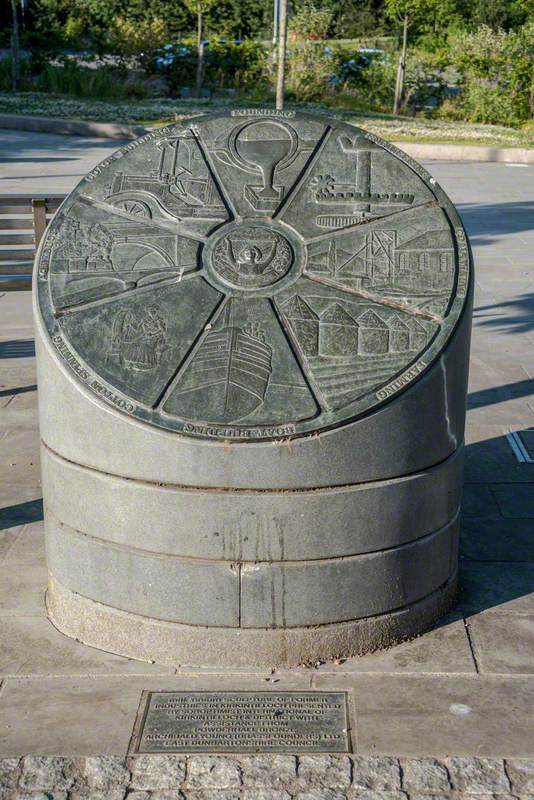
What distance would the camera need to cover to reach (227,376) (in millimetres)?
4121

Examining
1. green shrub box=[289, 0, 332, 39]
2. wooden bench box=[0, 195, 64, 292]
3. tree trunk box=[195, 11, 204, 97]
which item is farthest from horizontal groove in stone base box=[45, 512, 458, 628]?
green shrub box=[289, 0, 332, 39]

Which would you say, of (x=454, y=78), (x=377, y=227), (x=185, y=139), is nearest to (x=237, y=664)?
(x=377, y=227)

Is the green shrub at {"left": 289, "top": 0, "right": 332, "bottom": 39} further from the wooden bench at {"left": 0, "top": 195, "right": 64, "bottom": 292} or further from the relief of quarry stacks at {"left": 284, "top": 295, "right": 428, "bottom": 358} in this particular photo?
the relief of quarry stacks at {"left": 284, "top": 295, "right": 428, "bottom": 358}

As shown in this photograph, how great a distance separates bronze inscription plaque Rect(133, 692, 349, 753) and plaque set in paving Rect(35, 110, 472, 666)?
242 mm

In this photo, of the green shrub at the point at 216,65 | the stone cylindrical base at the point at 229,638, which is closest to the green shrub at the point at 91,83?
the green shrub at the point at 216,65

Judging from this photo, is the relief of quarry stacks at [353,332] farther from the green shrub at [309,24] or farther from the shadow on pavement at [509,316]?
the green shrub at [309,24]

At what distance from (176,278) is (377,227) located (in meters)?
0.90

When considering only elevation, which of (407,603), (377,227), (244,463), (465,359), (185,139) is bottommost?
(407,603)

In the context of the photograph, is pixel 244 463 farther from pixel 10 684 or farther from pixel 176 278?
pixel 10 684

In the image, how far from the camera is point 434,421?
4.19 meters

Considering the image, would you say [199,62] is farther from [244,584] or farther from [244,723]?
[244,723]

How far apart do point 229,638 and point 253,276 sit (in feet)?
4.93

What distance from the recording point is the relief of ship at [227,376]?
159 inches

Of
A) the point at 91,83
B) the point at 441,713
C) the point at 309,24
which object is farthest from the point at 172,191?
the point at 309,24
